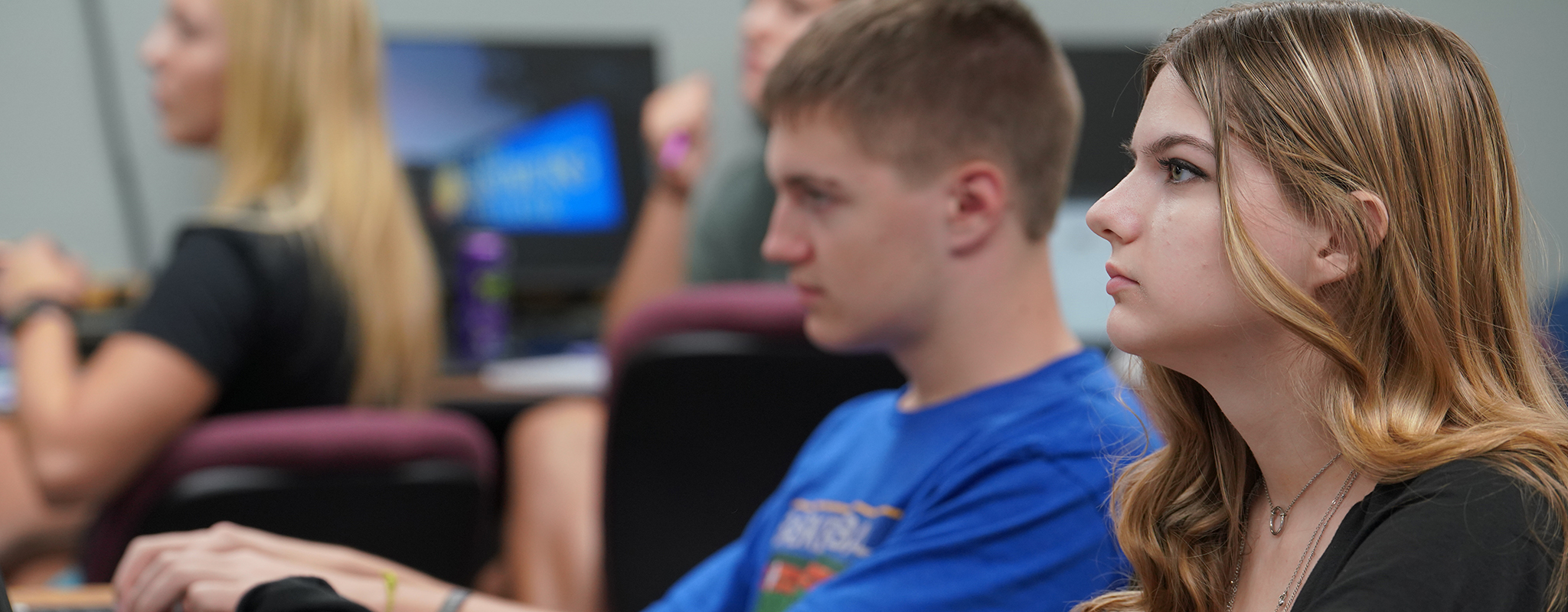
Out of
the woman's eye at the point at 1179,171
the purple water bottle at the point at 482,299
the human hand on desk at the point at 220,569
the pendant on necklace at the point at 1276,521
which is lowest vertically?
the purple water bottle at the point at 482,299

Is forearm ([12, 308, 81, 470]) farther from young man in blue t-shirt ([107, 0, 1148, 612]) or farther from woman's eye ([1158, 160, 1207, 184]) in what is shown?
woman's eye ([1158, 160, 1207, 184])

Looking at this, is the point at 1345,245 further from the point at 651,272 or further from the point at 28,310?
the point at 651,272

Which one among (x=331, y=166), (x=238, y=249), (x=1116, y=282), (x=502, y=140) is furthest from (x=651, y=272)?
(x=1116, y=282)

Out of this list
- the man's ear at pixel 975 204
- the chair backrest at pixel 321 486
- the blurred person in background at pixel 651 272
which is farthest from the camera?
the blurred person in background at pixel 651 272

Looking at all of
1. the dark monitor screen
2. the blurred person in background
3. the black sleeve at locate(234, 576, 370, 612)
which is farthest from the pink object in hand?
the black sleeve at locate(234, 576, 370, 612)

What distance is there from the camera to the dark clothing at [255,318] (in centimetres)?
A: 167

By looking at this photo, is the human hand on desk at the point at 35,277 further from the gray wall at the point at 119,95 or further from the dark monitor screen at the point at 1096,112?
the dark monitor screen at the point at 1096,112

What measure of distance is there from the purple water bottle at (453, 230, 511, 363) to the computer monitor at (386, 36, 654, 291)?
0.07 metres

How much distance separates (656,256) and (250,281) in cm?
120

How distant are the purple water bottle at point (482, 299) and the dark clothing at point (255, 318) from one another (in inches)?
43.1

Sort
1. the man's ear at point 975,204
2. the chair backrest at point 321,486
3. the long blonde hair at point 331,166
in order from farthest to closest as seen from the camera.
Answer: the long blonde hair at point 331,166, the chair backrest at point 321,486, the man's ear at point 975,204

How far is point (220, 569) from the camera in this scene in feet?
3.03

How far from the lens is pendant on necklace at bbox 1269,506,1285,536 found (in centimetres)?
71

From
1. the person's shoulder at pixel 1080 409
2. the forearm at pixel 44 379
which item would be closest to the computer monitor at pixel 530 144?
the forearm at pixel 44 379
